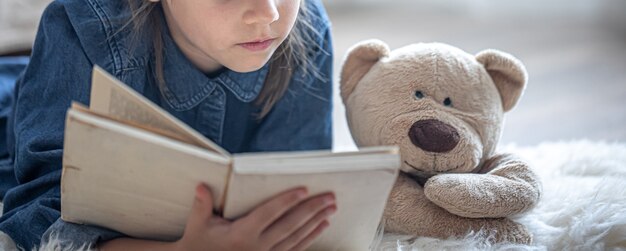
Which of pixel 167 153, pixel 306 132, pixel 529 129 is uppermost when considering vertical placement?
pixel 167 153

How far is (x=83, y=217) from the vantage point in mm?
763

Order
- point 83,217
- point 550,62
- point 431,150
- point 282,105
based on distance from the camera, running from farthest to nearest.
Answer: point 550,62, point 282,105, point 431,150, point 83,217

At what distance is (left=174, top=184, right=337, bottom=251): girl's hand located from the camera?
679 mm

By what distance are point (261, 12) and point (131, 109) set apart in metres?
0.19

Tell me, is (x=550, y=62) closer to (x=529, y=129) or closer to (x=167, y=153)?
(x=529, y=129)

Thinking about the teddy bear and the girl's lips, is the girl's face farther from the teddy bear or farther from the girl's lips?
the teddy bear

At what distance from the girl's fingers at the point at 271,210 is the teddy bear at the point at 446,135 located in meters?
0.22

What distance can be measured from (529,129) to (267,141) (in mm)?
663

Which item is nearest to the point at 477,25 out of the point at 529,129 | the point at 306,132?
the point at 529,129

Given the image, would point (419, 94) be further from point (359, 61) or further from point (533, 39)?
point (533, 39)

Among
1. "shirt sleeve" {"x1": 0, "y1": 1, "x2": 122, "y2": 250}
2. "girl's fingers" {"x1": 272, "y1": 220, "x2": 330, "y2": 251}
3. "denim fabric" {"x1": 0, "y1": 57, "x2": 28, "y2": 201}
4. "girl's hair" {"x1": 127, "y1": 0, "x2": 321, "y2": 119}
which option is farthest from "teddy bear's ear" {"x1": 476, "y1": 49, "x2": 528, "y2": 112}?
"denim fabric" {"x1": 0, "y1": 57, "x2": 28, "y2": 201}

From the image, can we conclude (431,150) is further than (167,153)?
Yes

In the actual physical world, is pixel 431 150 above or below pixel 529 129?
above

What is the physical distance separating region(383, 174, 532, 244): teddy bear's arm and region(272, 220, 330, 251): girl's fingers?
0.62 feet
